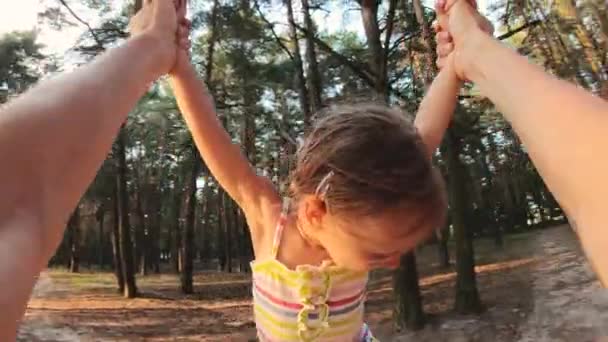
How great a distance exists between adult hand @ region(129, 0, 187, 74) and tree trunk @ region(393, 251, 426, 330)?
160cm

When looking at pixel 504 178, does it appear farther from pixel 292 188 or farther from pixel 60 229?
pixel 60 229

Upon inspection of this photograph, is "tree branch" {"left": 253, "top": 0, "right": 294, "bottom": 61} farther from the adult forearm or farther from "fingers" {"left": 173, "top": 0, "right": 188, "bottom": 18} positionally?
the adult forearm

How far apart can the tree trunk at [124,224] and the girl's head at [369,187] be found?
1.71 m

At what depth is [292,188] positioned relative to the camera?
0.40 meters

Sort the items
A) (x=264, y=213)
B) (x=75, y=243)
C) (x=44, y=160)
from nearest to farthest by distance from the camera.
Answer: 1. (x=44, y=160)
2. (x=264, y=213)
3. (x=75, y=243)

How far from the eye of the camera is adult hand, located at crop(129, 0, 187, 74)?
34 cm

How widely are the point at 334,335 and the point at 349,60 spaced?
1696mm

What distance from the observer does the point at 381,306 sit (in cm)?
199

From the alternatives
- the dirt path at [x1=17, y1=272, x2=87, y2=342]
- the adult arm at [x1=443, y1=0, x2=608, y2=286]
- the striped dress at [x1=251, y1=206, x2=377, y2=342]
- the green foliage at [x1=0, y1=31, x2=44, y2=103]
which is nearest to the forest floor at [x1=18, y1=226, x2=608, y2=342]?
the dirt path at [x1=17, y1=272, x2=87, y2=342]

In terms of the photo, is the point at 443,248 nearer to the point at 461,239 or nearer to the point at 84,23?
the point at 461,239

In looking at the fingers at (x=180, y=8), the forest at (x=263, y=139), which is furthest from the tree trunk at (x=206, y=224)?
the fingers at (x=180, y=8)

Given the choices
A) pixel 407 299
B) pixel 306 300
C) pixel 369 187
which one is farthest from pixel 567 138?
pixel 407 299

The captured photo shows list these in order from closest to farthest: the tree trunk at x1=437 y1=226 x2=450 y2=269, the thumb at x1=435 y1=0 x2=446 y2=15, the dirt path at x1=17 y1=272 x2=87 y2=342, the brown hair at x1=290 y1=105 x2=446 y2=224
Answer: the brown hair at x1=290 y1=105 x2=446 y2=224
the thumb at x1=435 y1=0 x2=446 y2=15
the dirt path at x1=17 y1=272 x2=87 y2=342
the tree trunk at x1=437 y1=226 x2=450 y2=269

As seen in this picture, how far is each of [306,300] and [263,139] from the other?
163 cm
